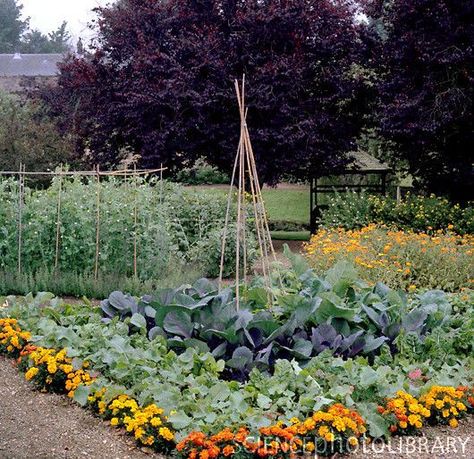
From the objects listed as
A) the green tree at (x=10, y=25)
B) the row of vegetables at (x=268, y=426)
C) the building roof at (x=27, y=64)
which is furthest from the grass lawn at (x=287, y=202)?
the green tree at (x=10, y=25)

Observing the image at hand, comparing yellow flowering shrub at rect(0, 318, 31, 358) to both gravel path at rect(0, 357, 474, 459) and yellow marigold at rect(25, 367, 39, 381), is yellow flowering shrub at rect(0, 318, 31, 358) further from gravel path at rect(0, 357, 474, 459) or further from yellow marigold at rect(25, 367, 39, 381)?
gravel path at rect(0, 357, 474, 459)

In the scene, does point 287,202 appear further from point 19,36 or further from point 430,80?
point 19,36

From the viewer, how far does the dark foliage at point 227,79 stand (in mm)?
13383

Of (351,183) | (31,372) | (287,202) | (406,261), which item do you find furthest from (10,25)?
(31,372)

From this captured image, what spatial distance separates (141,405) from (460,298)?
3.55 meters

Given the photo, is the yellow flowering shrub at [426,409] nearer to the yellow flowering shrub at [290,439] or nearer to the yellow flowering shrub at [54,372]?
the yellow flowering shrub at [290,439]

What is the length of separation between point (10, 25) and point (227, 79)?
151 feet

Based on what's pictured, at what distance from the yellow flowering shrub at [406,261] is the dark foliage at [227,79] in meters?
4.40

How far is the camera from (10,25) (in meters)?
54.9

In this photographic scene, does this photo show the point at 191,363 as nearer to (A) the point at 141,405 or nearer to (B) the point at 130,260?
(A) the point at 141,405

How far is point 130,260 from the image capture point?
369 inches

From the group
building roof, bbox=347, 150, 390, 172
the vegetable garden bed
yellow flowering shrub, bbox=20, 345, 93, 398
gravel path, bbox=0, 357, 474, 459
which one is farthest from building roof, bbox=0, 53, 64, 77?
gravel path, bbox=0, 357, 474, 459

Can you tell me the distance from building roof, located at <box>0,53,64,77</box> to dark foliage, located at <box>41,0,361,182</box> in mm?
34154

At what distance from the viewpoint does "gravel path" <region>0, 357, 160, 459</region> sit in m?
4.04
